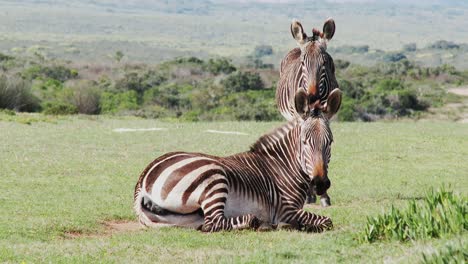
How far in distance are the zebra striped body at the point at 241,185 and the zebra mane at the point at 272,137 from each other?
2cm

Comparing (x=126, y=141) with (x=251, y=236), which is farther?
(x=126, y=141)

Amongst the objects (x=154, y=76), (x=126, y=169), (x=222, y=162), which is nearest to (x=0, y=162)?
(x=126, y=169)

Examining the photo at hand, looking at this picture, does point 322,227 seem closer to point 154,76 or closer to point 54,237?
point 54,237

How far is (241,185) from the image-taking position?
36.5 feet

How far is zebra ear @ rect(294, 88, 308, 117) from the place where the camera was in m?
10.9

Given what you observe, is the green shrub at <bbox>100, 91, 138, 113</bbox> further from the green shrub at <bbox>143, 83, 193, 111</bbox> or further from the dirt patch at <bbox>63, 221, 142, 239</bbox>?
the dirt patch at <bbox>63, 221, 142, 239</bbox>

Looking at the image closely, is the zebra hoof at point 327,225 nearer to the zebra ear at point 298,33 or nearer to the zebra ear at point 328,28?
the zebra ear at point 298,33

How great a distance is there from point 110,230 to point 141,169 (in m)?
6.80

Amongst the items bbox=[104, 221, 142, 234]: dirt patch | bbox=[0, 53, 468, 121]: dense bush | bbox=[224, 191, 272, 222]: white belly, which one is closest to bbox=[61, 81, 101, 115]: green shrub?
bbox=[0, 53, 468, 121]: dense bush

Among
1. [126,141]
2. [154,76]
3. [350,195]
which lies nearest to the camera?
[350,195]

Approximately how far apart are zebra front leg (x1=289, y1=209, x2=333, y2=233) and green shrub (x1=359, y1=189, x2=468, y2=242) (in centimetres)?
179

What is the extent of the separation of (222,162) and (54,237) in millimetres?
2375

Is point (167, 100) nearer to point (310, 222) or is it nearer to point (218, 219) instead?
point (310, 222)

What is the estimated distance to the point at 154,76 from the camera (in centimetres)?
7050
